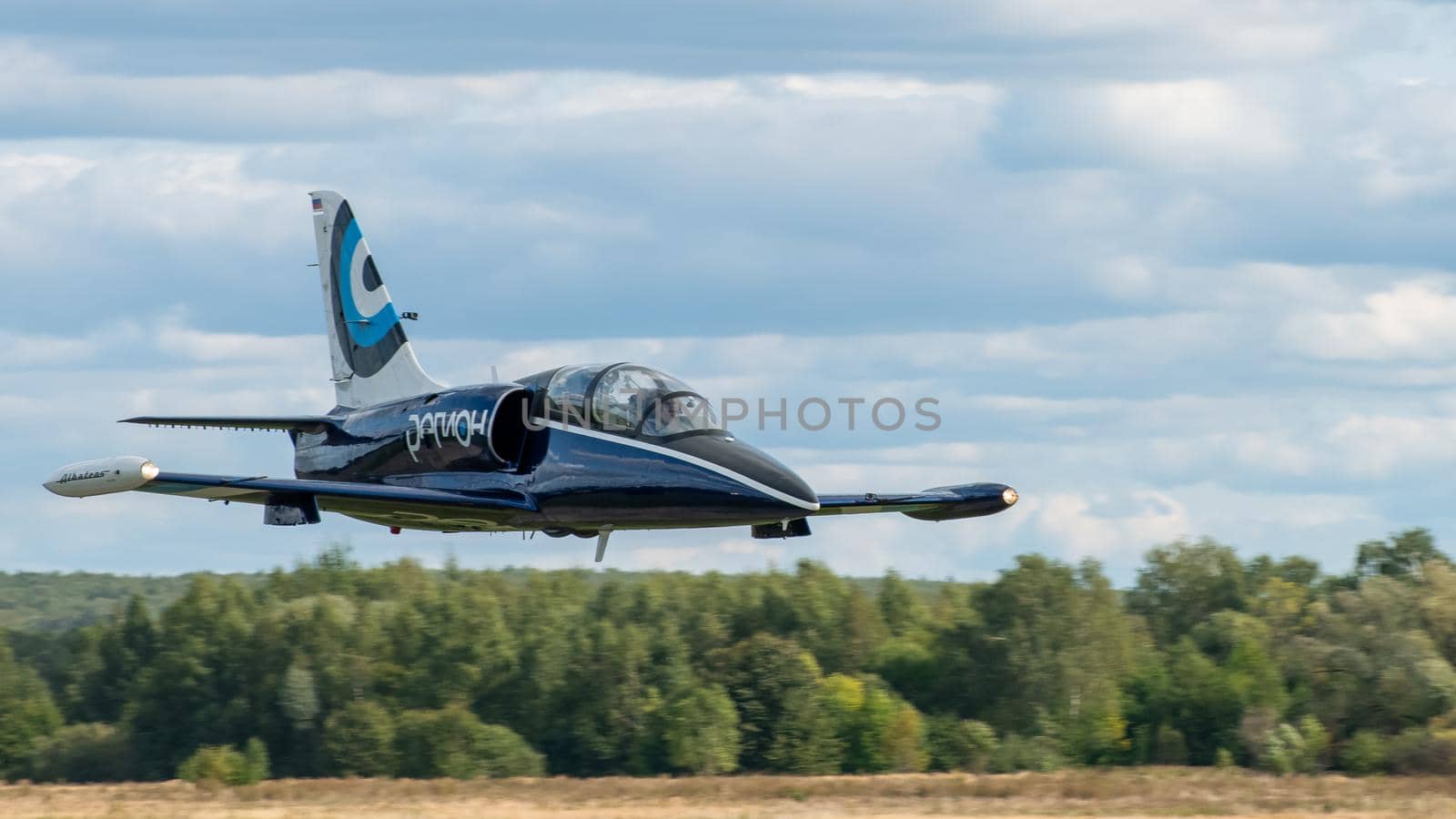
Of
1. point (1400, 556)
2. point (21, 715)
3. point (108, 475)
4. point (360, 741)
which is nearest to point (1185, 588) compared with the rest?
point (1400, 556)

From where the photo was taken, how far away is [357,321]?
32969mm

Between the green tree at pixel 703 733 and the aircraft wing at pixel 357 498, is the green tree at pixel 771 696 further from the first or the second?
the aircraft wing at pixel 357 498

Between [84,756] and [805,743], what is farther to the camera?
[84,756]

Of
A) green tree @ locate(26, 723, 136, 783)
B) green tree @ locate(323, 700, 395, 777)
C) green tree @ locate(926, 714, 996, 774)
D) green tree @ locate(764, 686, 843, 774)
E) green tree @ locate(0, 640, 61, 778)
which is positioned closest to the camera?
green tree @ locate(926, 714, 996, 774)

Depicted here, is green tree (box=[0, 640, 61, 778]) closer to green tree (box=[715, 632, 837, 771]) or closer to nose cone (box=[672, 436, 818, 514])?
green tree (box=[715, 632, 837, 771])

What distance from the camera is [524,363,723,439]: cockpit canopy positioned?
23891mm

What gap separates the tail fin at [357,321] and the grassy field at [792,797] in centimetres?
1494

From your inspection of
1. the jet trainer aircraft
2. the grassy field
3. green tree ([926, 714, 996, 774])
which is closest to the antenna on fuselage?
the jet trainer aircraft

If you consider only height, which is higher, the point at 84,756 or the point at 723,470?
the point at 723,470

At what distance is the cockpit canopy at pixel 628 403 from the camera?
23.9 metres

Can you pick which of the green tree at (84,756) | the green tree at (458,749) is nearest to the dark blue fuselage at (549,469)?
the green tree at (458,749)

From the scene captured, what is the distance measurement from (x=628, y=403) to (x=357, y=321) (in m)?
10.6

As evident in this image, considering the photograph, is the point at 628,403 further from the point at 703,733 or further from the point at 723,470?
the point at 703,733

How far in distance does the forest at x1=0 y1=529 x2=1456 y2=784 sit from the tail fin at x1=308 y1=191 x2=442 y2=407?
134 ft
